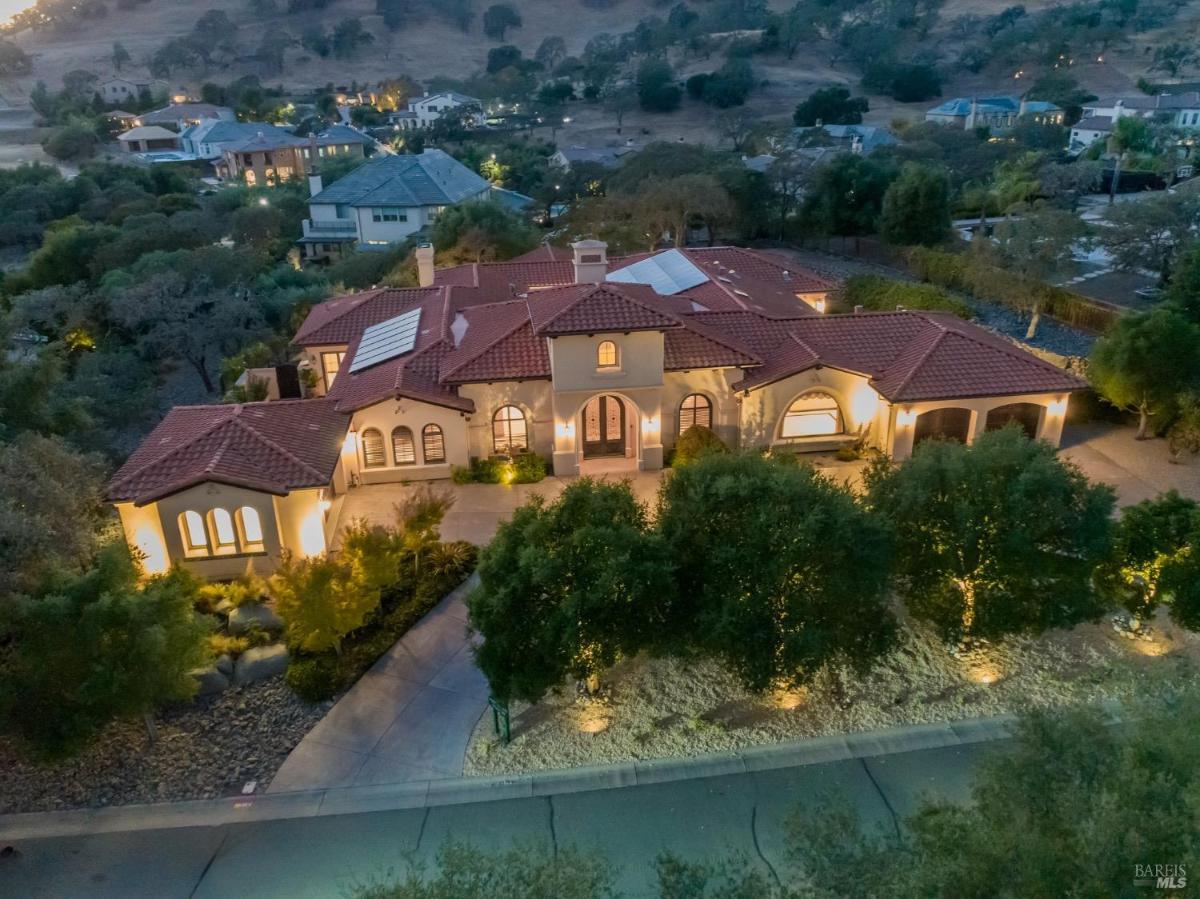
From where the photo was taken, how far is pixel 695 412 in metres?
25.8

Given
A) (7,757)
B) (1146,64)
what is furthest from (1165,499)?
(1146,64)

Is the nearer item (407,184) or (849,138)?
(407,184)

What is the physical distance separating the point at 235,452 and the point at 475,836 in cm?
1124

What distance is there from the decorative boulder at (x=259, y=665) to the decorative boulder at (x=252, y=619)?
939 millimetres

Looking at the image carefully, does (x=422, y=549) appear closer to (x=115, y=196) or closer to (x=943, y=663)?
(x=943, y=663)

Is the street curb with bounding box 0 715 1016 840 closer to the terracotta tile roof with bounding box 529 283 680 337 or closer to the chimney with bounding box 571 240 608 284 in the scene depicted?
the terracotta tile roof with bounding box 529 283 680 337

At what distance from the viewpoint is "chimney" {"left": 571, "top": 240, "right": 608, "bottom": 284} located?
2669cm

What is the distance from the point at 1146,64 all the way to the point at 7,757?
158 metres

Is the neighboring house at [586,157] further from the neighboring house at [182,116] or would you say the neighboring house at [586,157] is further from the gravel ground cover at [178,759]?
the gravel ground cover at [178,759]

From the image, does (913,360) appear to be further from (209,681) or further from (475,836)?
(209,681)

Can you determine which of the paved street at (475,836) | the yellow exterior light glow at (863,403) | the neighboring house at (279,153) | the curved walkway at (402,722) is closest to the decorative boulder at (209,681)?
the curved walkway at (402,722)

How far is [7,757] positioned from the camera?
608 inches

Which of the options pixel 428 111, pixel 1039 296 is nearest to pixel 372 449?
pixel 1039 296

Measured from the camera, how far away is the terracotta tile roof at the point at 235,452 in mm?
19516
